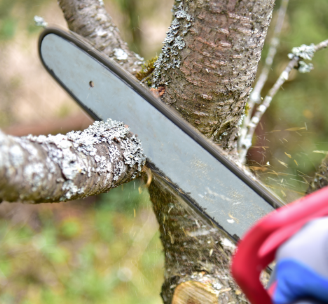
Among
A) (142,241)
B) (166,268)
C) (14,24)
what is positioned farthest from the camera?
(142,241)

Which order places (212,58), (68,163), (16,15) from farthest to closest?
(16,15) → (212,58) → (68,163)

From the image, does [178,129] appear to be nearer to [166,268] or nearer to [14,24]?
[166,268]

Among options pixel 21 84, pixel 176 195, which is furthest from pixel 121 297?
pixel 21 84

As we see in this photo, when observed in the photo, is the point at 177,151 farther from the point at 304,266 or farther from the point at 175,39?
the point at 304,266

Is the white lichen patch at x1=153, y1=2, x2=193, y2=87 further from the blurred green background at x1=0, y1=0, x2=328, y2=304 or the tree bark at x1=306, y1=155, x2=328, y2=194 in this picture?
the blurred green background at x1=0, y1=0, x2=328, y2=304

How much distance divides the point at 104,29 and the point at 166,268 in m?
0.93

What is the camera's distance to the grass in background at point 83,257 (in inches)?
73.9

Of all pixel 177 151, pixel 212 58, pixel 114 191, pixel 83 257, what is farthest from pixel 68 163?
pixel 114 191

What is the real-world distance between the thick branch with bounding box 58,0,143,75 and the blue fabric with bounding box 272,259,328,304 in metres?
0.85

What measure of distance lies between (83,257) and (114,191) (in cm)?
62

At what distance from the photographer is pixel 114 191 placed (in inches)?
96.3

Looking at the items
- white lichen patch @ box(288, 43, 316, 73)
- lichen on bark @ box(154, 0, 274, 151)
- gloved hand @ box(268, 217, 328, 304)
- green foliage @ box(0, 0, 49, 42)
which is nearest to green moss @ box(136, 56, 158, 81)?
lichen on bark @ box(154, 0, 274, 151)

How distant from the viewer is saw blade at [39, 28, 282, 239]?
702 mm

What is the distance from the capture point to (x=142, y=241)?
2090 mm
